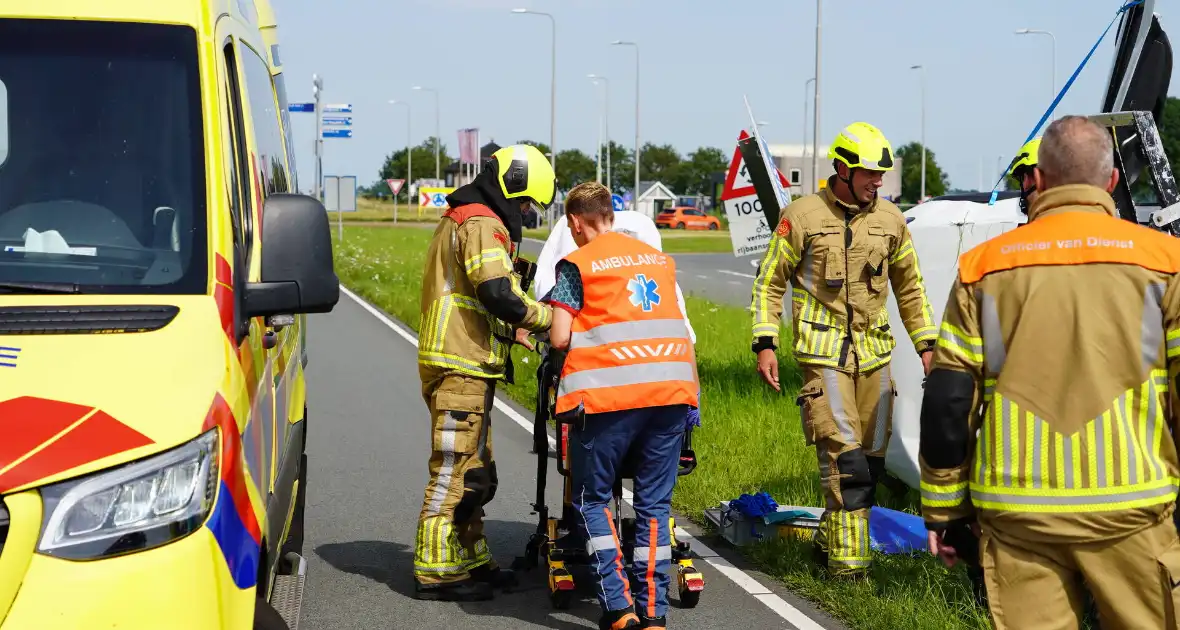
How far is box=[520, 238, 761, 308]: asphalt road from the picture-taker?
1117 inches

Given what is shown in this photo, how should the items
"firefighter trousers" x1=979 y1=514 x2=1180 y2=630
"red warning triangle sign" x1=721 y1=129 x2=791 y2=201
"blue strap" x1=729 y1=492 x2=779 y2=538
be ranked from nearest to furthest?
1. "firefighter trousers" x1=979 y1=514 x2=1180 y2=630
2. "blue strap" x1=729 y1=492 x2=779 y2=538
3. "red warning triangle sign" x1=721 y1=129 x2=791 y2=201

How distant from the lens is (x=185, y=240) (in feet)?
13.2

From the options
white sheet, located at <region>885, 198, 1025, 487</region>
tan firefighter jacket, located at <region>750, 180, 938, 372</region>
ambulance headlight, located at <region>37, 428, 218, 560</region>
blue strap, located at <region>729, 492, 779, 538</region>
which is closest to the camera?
ambulance headlight, located at <region>37, 428, 218, 560</region>

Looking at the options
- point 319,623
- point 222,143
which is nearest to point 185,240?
point 222,143

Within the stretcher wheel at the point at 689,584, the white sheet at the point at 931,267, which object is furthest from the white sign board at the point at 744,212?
the stretcher wheel at the point at 689,584

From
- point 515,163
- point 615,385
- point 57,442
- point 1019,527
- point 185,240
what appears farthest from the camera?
point 515,163

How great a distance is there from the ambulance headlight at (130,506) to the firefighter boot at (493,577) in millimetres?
3140

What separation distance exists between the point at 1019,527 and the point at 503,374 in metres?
3.24

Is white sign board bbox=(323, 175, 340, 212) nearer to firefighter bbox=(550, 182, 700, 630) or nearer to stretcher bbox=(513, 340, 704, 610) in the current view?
stretcher bbox=(513, 340, 704, 610)

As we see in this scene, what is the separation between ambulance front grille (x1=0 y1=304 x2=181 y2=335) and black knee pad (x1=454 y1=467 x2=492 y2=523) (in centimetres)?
269

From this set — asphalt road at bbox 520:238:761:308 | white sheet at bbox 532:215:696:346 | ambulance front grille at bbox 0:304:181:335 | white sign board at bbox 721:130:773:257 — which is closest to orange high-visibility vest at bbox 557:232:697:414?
white sheet at bbox 532:215:696:346

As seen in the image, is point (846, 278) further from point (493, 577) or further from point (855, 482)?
point (493, 577)

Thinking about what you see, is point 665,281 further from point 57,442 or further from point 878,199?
point 57,442

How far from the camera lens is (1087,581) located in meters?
3.49
